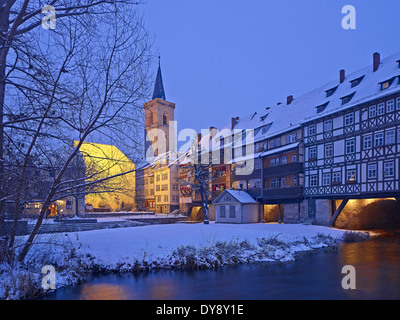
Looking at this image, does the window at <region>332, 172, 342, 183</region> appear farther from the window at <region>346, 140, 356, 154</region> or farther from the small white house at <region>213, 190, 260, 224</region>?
the small white house at <region>213, 190, 260, 224</region>

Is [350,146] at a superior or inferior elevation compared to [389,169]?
superior

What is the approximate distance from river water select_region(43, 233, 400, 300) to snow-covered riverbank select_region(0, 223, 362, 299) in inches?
28.6

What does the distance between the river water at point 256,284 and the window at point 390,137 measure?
12511mm

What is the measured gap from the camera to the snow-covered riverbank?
11734mm

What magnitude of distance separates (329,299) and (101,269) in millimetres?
9541

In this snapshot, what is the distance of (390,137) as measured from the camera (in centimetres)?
2698

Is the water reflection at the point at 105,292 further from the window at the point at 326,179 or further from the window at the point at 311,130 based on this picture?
the window at the point at 311,130

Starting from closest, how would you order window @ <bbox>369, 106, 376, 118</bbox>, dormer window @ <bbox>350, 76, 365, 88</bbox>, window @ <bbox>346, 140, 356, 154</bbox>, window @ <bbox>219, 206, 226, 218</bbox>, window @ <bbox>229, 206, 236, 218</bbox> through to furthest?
window @ <bbox>369, 106, 376, 118</bbox>
window @ <bbox>346, 140, 356, 154</bbox>
dormer window @ <bbox>350, 76, 365, 88</bbox>
window @ <bbox>229, 206, 236, 218</bbox>
window @ <bbox>219, 206, 226, 218</bbox>

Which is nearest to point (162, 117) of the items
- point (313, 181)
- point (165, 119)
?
point (165, 119)

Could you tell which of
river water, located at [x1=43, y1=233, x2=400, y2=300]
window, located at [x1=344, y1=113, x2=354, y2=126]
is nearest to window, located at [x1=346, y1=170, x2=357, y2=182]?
window, located at [x1=344, y1=113, x2=354, y2=126]

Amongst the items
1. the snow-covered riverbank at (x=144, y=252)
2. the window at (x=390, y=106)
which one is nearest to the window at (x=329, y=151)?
the window at (x=390, y=106)

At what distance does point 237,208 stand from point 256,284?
904 inches

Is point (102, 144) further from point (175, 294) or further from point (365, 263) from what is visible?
point (365, 263)

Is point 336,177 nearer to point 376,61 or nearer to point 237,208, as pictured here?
point 237,208
